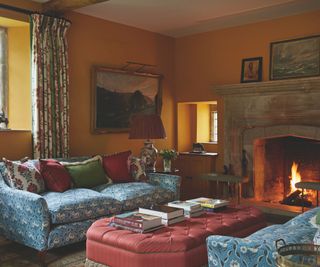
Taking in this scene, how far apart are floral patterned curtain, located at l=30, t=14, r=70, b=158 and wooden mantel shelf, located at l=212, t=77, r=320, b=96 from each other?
2.27 metres

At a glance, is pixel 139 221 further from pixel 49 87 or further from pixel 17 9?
pixel 17 9

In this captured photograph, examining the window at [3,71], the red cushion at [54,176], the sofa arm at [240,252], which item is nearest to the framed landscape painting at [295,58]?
the red cushion at [54,176]

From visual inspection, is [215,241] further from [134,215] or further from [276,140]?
[276,140]

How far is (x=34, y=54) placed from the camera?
4512mm

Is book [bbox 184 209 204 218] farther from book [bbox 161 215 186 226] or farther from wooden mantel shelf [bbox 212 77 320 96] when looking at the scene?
wooden mantel shelf [bbox 212 77 320 96]

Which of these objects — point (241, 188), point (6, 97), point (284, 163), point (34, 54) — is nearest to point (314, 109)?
point (284, 163)

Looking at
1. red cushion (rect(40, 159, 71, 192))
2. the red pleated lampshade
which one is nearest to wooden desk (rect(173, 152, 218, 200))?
the red pleated lampshade

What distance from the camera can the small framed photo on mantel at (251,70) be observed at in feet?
17.8

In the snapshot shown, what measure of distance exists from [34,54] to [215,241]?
3477mm

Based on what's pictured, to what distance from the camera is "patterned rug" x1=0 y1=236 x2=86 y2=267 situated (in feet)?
10.9

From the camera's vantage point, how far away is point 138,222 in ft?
9.37

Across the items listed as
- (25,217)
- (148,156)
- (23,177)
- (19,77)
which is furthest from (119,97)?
(25,217)

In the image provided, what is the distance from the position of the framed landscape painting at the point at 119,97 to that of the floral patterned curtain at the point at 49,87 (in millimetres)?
588

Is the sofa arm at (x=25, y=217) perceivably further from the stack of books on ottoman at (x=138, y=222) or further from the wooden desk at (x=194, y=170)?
the wooden desk at (x=194, y=170)
